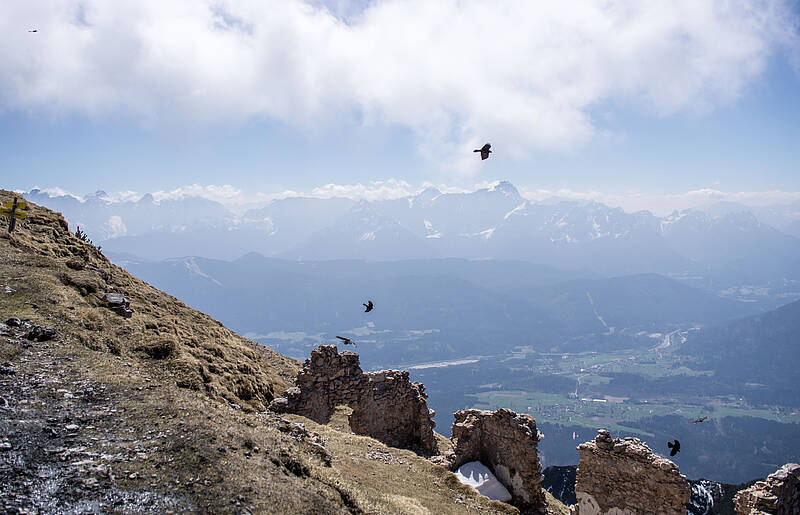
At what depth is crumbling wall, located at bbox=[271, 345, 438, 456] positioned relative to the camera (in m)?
23.4

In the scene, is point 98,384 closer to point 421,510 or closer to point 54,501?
point 54,501

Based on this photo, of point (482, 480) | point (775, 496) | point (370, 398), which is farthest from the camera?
point (370, 398)

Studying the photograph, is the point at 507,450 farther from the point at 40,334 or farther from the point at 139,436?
the point at 40,334

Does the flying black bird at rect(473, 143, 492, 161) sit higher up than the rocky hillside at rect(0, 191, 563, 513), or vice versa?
the flying black bird at rect(473, 143, 492, 161)

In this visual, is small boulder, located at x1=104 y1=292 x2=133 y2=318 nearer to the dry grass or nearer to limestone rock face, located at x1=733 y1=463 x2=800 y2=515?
the dry grass

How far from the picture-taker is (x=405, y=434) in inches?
977

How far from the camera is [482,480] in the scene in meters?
20.8

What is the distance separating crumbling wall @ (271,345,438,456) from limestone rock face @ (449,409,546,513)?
278 cm

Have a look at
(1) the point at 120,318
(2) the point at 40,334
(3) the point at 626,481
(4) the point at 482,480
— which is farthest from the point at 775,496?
(1) the point at 120,318

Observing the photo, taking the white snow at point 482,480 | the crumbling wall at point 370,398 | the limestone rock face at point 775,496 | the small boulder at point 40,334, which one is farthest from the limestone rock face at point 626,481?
the small boulder at point 40,334

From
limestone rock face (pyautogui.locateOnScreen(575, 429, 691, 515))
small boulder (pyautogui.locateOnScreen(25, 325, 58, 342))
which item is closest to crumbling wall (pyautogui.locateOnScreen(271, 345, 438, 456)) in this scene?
limestone rock face (pyautogui.locateOnScreen(575, 429, 691, 515))

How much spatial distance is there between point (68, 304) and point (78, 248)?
1208 cm

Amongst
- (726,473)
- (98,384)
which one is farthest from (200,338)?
(726,473)

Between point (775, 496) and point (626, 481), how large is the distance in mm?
4894
